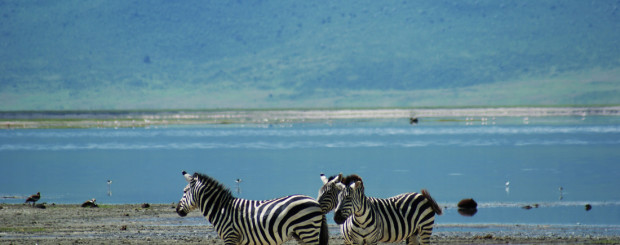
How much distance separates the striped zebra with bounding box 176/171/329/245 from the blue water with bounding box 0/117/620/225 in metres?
6.57

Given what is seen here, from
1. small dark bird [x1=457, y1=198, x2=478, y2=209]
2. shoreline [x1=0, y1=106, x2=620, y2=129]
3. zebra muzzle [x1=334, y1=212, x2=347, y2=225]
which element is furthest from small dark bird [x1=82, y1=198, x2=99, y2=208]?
shoreline [x1=0, y1=106, x2=620, y2=129]

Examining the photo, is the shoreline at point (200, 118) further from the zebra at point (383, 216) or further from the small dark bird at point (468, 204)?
the zebra at point (383, 216)

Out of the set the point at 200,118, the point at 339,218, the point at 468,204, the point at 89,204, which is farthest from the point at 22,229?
the point at 200,118

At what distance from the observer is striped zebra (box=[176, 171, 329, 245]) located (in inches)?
401

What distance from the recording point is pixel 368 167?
29969 millimetres

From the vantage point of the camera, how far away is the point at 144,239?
13617mm

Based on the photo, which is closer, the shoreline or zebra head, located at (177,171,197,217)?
zebra head, located at (177,171,197,217)

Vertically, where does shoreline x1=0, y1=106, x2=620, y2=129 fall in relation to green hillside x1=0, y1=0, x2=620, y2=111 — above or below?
below

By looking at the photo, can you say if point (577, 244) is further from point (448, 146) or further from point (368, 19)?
point (368, 19)

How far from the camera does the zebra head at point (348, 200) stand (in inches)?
402

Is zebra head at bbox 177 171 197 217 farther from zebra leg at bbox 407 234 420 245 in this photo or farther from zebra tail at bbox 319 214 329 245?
zebra leg at bbox 407 234 420 245

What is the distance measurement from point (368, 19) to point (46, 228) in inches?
5284

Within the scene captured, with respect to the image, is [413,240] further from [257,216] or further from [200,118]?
[200,118]

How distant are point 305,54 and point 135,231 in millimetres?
123268
